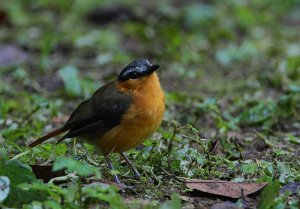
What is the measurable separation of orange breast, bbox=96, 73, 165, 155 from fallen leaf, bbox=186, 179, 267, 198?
1.87ft

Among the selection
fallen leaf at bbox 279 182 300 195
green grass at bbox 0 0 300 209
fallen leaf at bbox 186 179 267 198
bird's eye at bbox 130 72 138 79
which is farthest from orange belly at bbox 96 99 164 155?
fallen leaf at bbox 279 182 300 195

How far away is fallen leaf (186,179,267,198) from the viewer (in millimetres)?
4854

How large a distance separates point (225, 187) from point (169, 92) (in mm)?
3106

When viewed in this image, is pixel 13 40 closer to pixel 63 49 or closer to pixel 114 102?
pixel 63 49

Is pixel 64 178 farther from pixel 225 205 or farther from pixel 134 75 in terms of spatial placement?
pixel 134 75

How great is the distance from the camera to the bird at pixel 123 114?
5465 mm

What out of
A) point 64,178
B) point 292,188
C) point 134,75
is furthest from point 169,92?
point 64,178

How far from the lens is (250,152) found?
20.2 feet

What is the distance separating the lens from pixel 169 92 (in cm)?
800

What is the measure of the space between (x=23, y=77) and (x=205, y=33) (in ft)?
9.83

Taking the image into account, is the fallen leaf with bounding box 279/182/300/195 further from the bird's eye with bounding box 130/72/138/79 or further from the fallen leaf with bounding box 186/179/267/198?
the bird's eye with bounding box 130/72/138/79

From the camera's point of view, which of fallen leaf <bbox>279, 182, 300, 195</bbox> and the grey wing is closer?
fallen leaf <bbox>279, 182, 300, 195</bbox>

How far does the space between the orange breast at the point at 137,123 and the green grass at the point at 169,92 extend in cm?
14

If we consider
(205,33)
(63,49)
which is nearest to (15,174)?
(63,49)
